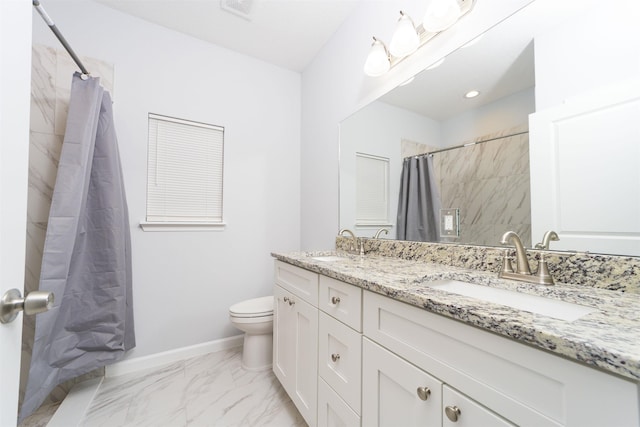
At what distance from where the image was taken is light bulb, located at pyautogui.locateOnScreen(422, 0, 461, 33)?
44.8 inches

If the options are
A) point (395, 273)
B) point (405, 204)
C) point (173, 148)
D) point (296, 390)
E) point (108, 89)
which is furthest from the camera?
point (173, 148)

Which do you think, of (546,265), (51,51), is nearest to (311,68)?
(51,51)

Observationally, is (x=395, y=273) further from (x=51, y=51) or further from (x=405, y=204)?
(x=51, y=51)

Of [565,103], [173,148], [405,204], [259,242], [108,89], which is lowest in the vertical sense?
[259,242]

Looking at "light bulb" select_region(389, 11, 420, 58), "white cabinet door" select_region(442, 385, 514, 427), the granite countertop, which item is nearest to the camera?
the granite countertop

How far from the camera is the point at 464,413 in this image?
56cm

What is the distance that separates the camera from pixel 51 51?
1.59m

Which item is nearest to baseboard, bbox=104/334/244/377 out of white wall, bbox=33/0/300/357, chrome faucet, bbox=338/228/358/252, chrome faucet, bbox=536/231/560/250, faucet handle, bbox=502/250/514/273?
white wall, bbox=33/0/300/357

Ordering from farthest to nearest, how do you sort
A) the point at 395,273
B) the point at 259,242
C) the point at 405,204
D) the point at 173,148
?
the point at 259,242 → the point at 173,148 → the point at 405,204 → the point at 395,273

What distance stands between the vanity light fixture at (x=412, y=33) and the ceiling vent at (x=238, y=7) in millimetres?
947

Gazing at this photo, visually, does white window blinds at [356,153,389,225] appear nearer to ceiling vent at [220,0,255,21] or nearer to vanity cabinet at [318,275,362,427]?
vanity cabinet at [318,275,362,427]

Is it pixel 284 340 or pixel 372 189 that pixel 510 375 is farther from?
pixel 372 189

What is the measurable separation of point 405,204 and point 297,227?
1.26 meters

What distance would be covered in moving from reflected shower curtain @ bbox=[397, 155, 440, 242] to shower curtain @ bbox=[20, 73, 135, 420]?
176 cm
